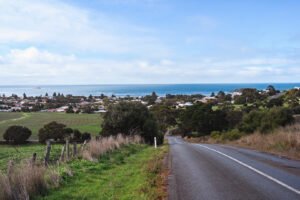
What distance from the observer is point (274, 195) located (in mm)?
10039

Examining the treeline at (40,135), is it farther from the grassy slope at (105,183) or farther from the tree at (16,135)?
the grassy slope at (105,183)

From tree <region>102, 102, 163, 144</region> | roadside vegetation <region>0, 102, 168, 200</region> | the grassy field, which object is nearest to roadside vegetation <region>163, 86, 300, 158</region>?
tree <region>102, 102, 163, 144</region>

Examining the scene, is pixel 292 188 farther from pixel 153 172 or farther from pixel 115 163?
pixel 115 163

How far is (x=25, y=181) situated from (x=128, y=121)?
111ft

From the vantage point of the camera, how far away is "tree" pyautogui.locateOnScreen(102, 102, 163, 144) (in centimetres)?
4331

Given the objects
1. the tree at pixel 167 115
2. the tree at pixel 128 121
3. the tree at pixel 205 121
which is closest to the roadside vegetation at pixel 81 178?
the tree at pixel 128 121

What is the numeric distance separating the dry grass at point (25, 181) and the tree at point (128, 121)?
99.2 ft

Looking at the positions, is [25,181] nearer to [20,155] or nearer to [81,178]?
[81,178]

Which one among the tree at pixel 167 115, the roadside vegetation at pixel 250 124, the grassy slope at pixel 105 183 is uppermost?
the grassy slope at pixel 105 183

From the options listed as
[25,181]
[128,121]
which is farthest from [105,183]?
[128,121]

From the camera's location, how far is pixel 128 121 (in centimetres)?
4406

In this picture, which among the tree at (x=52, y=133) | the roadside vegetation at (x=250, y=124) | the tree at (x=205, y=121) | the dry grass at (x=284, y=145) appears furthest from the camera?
the tree at (x=205, y=121)

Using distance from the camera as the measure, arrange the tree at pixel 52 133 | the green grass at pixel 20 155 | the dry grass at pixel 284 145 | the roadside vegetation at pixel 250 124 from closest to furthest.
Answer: the green grass at pixel 20 155 → the dry grass at pixel 284 145 → the roadside vegetation at pixel 250 124 → the tree at pixel 52 133

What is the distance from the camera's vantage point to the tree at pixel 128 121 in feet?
142
